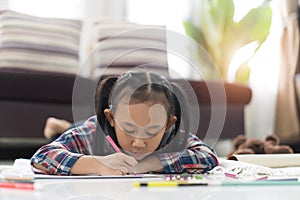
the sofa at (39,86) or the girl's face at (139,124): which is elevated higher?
the girl's face at (139,124)

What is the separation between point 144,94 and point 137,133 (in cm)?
6

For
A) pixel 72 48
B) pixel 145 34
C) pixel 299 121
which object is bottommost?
pixel 299 121

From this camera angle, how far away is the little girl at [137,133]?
95 cm

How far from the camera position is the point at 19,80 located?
278cm

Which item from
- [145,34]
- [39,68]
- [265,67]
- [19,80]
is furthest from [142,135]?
[265,67]

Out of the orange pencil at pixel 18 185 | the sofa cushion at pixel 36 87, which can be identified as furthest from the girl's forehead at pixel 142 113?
the sofa cushion at pixel 36 87

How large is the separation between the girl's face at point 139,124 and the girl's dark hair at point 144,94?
11 mm

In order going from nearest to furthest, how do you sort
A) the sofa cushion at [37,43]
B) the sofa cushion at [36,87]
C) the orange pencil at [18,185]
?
1. the orange pencil at [18,185]
2. the sofa cushion at [36,87]
3. the sofa cushion at [37,43]

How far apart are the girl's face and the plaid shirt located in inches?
2.5

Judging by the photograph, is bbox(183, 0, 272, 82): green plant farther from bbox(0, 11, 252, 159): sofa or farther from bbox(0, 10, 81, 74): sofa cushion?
bbox(0, 10, 81, 74): sofa cushion

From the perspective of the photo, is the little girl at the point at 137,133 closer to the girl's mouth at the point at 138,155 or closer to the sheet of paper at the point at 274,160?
the girl's mouth at the point at 138,155

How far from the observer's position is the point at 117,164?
98cm

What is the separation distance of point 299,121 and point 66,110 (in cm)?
159

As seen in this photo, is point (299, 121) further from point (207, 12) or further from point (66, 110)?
point (66, 110)
